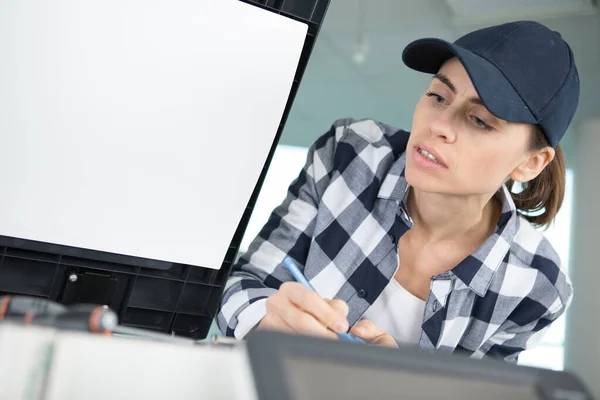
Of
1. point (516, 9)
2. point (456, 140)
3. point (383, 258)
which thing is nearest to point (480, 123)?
point (456, 140)

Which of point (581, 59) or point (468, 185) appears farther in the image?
point (581, 59)

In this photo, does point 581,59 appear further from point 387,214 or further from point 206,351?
point 206,351

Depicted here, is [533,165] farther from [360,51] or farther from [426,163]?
[360,51]

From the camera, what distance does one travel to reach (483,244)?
4.64 feet

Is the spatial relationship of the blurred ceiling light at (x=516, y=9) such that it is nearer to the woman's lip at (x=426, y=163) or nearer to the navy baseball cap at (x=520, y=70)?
the navy baseball cap at (x=520, y=70)

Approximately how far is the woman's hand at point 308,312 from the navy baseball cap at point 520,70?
463mm

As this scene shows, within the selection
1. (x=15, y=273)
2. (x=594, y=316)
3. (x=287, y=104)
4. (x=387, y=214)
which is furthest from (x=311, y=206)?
(x=594, y=316)

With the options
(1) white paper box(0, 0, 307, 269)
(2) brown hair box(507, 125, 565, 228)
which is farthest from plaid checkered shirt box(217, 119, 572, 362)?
(1) white paper box(0, 0, 307, 269)

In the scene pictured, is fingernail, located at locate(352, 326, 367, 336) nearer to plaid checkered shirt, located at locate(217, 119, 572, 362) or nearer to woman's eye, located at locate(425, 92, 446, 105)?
plaid checkered shirt, located at locate(217, 119, 572, 362)

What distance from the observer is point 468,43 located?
1324 mm

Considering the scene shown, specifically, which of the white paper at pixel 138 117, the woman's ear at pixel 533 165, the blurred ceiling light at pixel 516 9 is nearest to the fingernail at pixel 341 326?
the white paper at pixel 138 117

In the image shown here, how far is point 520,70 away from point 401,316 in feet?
1.66

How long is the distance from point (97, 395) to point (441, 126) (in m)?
0.87

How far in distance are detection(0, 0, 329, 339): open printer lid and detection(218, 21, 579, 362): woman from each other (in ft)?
0.70
